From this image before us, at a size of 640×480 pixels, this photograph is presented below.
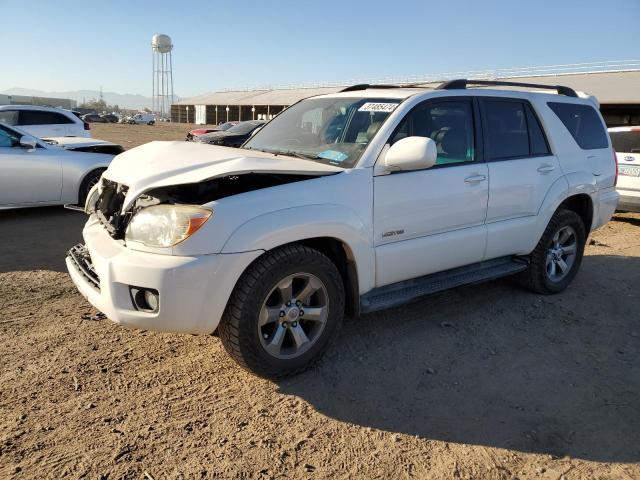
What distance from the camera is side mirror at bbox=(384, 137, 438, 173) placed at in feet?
11.1

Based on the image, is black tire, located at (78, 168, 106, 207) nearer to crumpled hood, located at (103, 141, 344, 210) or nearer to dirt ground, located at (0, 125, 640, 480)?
dirt ground, located at (0, 125, 640, 480)

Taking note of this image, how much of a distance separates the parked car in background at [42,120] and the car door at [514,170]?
37.0ft

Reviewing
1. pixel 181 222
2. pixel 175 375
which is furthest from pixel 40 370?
pixel 181 222

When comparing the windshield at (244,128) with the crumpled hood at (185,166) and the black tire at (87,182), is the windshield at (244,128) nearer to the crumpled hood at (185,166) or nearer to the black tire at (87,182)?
the black tire at (87,182)

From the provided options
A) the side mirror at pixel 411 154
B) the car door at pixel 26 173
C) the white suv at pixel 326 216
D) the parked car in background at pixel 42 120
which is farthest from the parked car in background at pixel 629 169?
the parked car in background at pixel 42 120

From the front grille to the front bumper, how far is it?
228 millimetres

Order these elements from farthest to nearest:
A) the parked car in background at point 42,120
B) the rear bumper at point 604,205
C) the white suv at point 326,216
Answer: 1. the parked car in background at point 42,120
2. the rear bumper at point 604,205
3. the white suv at point 326,216

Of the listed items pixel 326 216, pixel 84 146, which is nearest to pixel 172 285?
pixel 326 216

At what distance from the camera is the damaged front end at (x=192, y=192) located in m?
3.20

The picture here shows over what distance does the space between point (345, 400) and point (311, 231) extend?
1.04m

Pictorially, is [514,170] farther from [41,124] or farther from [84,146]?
[41,124]

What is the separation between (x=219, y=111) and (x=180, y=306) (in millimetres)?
76974

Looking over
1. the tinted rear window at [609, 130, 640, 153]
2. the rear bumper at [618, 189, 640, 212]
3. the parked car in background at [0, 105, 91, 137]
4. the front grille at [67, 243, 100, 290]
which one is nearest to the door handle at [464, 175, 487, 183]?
the front grille at [67, 243, 100, 290]

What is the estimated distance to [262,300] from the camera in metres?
3.08
